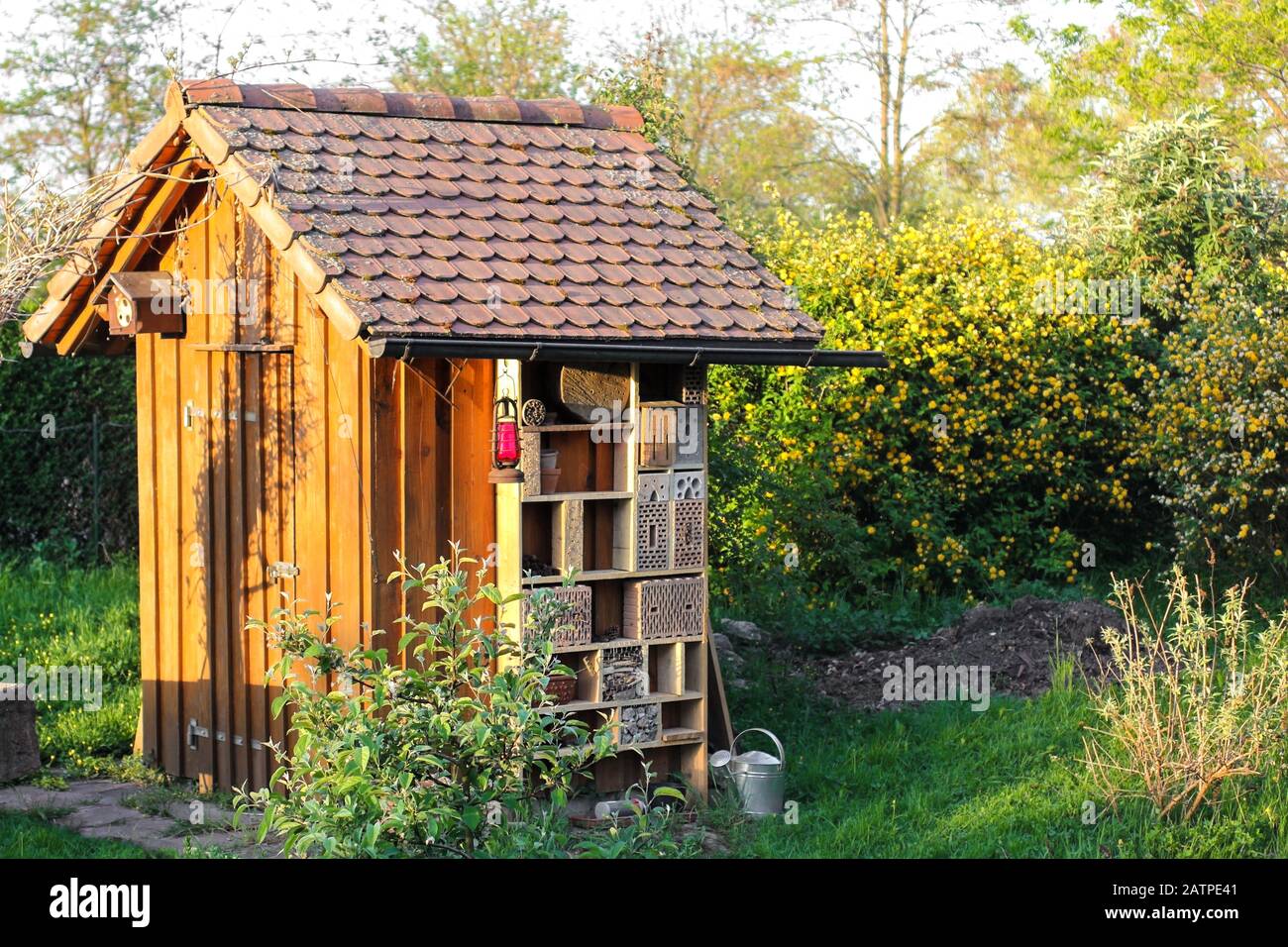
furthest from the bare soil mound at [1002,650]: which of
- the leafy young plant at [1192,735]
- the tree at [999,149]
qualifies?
the tree at [999,149]

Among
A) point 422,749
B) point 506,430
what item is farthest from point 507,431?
point 422,749

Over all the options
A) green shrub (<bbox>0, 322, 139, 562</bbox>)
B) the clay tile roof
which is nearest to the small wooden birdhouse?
the clay tile roof

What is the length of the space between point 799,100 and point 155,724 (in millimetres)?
23280

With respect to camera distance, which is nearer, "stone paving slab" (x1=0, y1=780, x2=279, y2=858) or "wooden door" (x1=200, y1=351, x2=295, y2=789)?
"stone paving slab" (x1=0, y1=780, x2=279, y2=858)

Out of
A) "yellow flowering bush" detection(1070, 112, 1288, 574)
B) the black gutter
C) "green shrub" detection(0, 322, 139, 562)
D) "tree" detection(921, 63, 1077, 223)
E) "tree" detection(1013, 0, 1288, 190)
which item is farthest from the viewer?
"tree" detection(921, 63, 1077, 223)

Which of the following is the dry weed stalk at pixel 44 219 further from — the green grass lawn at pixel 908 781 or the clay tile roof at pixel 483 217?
the green grass lawn at pixel 908 781

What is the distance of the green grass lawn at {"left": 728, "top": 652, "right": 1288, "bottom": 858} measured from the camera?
7375 mm

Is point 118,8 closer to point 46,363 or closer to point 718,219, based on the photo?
point 46,363

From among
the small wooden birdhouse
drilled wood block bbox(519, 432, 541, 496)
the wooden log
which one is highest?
the small wooden birdhouse

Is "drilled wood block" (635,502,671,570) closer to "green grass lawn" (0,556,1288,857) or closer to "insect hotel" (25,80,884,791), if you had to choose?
"insect hotel" (25,80,884,791)

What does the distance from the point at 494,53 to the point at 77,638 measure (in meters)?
18.0

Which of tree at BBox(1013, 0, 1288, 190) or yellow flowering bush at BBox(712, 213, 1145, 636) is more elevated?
tree at BBox(1013, 0, 1288, 190)

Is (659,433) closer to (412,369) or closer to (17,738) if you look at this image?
(412,369)

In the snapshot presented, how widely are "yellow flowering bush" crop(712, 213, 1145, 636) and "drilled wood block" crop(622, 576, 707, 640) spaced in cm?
438
